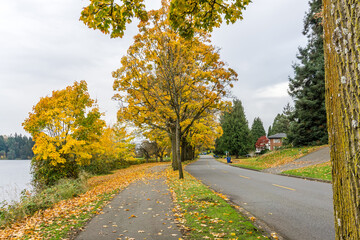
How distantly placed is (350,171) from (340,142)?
23cm

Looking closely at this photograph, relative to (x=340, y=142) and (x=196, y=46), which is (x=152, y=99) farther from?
(x=340, y=142)

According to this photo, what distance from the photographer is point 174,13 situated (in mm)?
5391

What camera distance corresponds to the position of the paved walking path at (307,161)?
66.5 ft

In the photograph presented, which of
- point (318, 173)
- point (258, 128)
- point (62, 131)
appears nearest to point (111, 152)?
point (62, 131)

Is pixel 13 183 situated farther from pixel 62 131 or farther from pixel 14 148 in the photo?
pixel 14 148

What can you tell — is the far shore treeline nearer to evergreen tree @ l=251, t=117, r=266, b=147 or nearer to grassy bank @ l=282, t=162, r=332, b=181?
evergreen tree @ l=251, t=117, r=266, b=147

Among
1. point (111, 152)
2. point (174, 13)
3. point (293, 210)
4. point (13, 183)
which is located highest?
point (174, 13)

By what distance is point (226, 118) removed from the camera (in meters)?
58.6

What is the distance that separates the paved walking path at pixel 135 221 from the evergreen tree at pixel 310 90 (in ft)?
82.4

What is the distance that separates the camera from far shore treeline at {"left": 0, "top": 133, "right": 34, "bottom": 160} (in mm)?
115019

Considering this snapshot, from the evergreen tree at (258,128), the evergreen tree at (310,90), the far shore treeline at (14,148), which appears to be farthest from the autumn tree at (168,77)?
the far shore treeline at (14,148)

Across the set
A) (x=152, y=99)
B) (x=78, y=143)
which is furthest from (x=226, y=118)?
(x=78, y=143)

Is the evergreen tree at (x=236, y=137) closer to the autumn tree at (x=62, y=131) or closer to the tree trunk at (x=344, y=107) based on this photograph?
the autumn tree at (x=62, y=131)

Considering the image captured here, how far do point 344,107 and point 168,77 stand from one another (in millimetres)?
14477
